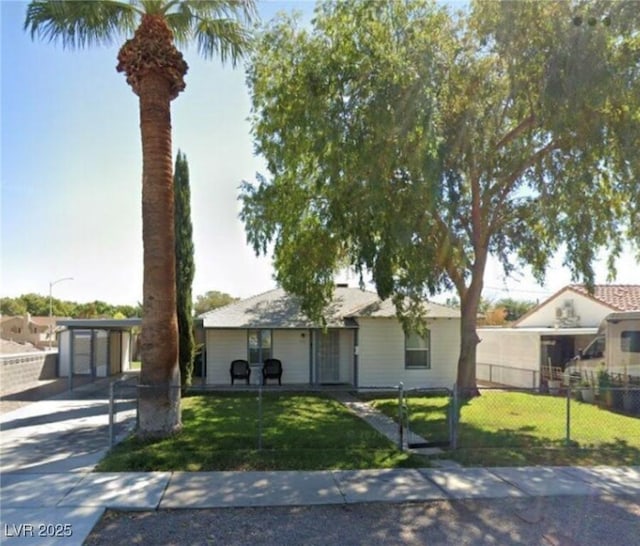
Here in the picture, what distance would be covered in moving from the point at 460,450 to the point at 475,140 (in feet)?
21.0

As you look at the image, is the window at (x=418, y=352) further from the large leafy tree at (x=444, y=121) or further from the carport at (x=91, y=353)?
the carport at (x=91, y=353)

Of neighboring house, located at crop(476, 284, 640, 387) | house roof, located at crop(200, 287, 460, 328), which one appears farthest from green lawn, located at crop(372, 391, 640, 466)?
neighboring house, located at crop(476, 284, 640, 387)

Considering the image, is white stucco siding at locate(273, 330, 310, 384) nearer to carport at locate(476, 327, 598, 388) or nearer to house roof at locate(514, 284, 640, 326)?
carport at locate(476, 327, 598, 388)

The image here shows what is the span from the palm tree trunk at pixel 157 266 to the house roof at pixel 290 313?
27.7ft

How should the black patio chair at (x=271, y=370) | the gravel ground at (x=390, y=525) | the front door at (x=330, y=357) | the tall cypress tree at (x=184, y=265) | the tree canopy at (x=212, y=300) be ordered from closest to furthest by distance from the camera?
the gravel ground at (x=390, y=525), the tall cypress tree at (x=184, y=265), the black patio chair at (x=271, y=370), the front door at (x=330, y=357), the tree canopy at (x=212, y=300)

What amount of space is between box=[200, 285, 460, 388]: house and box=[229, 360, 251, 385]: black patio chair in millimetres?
735

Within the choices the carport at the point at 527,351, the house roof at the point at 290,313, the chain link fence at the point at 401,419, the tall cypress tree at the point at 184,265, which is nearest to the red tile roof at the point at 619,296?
the carport at the point at 527,351

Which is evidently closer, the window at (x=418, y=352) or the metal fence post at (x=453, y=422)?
the metal fence post at (x=453, y=422)

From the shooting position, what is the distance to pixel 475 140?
11555 mm

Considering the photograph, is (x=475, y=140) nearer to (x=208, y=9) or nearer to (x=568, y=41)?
(x=568, y=41)

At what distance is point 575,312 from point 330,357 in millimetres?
12432

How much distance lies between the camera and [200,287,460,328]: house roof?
19.1 m

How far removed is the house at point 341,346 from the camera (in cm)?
1934

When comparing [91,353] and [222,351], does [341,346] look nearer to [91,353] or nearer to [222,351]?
[222,351]
